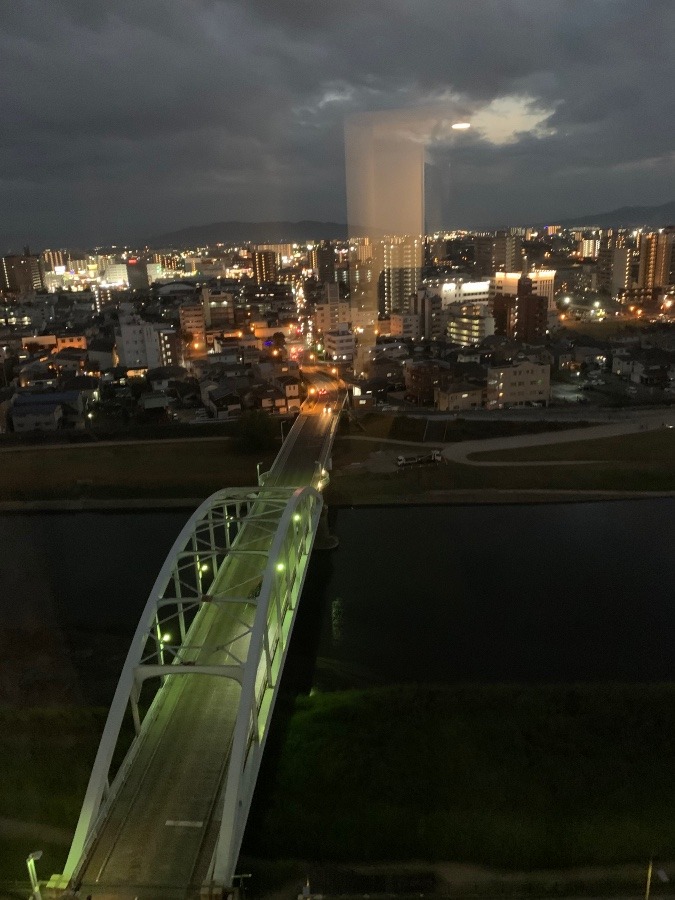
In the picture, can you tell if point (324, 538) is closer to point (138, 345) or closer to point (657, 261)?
point (138, 345)

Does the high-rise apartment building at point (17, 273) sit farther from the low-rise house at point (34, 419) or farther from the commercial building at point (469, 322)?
the low-rise house at point (34, 419)

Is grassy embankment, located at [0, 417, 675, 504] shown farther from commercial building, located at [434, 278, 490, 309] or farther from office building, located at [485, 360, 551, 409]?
commercial building, located at [434, 278, 490, 309]

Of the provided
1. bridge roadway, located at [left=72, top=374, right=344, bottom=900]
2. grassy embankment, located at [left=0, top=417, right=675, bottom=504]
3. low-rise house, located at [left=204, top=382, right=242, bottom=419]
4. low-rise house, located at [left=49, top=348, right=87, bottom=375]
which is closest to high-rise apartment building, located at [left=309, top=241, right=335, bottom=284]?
low-rise house, located at [left=49, top=348, right=87, bottom=375]

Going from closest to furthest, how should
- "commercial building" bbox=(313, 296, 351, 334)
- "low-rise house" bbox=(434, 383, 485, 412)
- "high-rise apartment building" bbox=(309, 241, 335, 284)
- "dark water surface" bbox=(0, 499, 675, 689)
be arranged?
"dark water surface" bbox=(0, 499, 675, 689)
"low-rise house" bbox=(434, 383, 485, 412)
"commercial building" bbox=(313, 296, 351, 334)
"high-rise apartment building" bbox=(309, 241, 335, 284)

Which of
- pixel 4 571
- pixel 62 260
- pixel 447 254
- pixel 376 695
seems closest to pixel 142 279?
pixel 62 260

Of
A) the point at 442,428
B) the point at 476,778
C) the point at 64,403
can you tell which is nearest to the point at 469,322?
the point at 442,428

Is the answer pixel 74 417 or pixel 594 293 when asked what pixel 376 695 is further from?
pixel 594 293

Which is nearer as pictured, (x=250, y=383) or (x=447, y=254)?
(x=250, y=383)
